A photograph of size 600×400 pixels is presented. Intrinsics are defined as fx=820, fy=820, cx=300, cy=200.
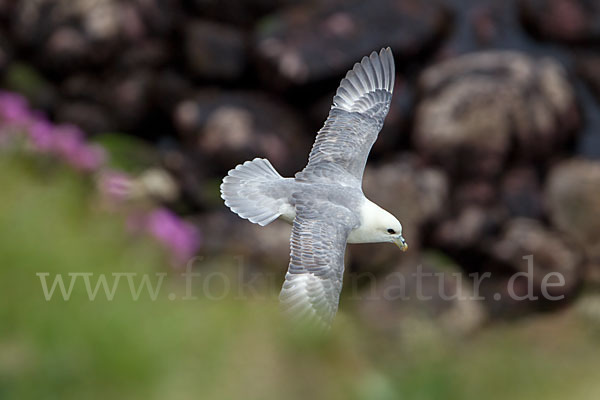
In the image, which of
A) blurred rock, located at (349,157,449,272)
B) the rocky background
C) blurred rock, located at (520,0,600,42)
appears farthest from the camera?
blurred rock, located at (520,0,600,42)

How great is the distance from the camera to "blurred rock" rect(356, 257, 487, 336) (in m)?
7.80

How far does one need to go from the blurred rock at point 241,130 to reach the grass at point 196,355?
555 centimetres

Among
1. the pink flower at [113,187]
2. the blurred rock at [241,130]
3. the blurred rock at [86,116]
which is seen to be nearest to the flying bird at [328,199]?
the pink flower at [113,187]

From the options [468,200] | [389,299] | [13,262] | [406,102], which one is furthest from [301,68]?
[13,262]

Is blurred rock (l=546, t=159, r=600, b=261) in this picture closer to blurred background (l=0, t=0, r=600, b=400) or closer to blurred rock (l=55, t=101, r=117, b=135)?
blurred background (l=0, t=0, r=600, b=400)

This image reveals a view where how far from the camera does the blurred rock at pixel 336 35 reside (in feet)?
33.4

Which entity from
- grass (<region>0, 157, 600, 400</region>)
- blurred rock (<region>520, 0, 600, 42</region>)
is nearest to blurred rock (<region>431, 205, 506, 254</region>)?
blurred rock (<region>520, 0, 600, 42</region>)

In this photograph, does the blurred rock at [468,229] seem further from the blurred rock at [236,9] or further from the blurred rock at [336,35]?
the blurred rock at [236,9]

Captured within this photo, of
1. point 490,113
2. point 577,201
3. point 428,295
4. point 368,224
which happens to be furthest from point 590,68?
point 368,224

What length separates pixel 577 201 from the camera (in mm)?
9664

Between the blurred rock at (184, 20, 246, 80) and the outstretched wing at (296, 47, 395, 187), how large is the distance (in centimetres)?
441

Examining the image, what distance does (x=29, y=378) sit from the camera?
Result: 312 cm

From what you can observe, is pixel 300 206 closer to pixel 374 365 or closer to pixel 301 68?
pixel 374 365

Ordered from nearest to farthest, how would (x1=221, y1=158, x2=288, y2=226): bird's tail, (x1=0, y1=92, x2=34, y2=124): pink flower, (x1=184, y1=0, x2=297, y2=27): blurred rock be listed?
(x1=221, y1=158, x2=288, y2=226): bird's tail, (x1=0, y1=92, x2=34, y2=124): pink flower, (x1=184, y1=0, x2=297, y2=27): blurred rock
